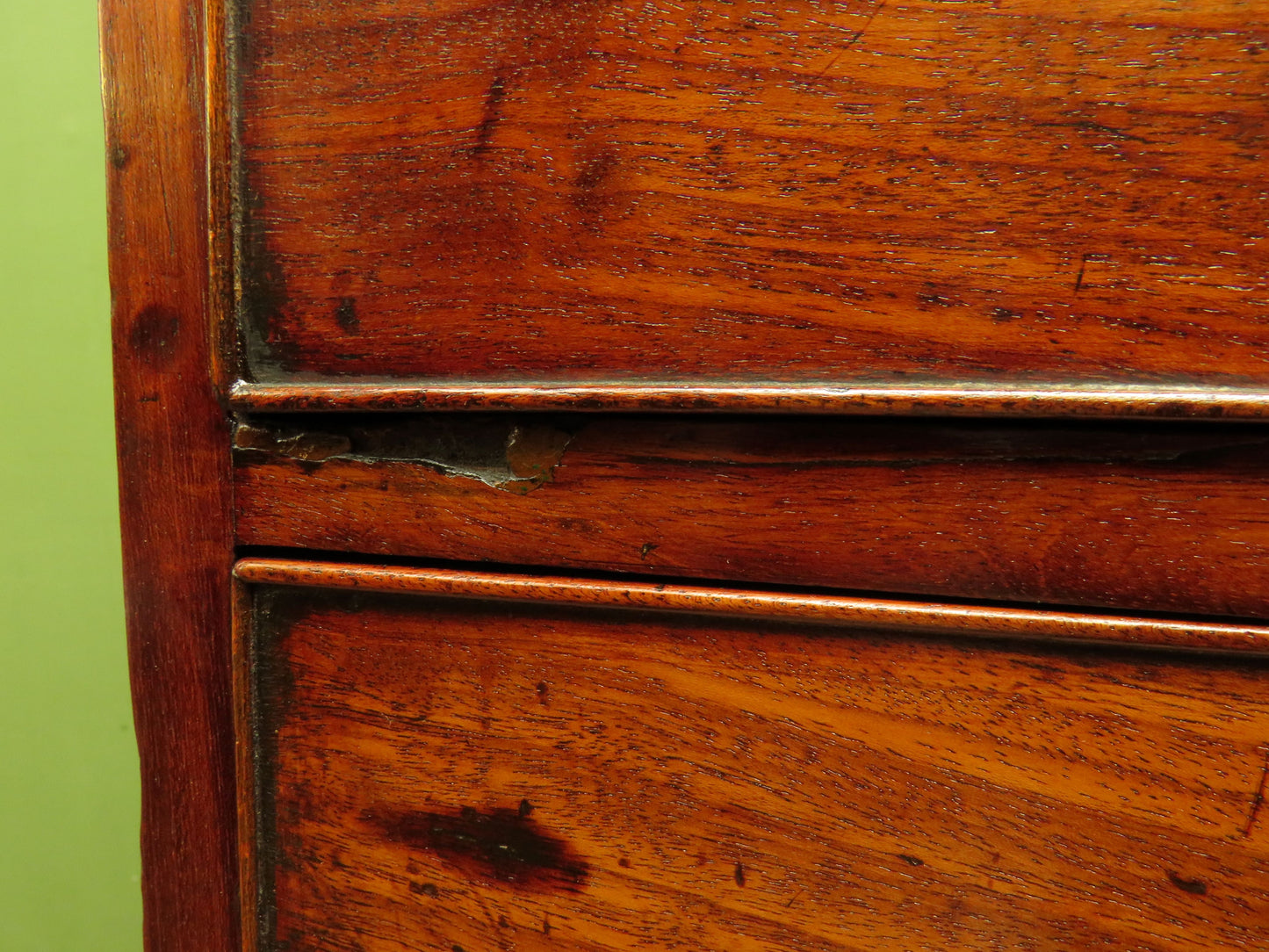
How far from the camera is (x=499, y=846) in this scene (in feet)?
1.43

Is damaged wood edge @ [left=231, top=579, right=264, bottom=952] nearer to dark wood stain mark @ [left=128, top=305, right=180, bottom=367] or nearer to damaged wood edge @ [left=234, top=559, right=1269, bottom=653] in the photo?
damaged wood edge @ [left=234, top=559, right=1269, bottom=653]

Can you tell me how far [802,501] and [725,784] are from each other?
14 centimetres

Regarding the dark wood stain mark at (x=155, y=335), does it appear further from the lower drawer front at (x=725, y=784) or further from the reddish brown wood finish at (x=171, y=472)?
the lower drawer front at (x=725, y=784)

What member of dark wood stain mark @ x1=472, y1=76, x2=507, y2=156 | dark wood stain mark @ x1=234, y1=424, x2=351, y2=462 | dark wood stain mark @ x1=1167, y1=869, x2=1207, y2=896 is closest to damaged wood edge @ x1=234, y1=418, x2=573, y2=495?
dark wood stain mark @ x1=234, y1=424, x2=351, y2=462

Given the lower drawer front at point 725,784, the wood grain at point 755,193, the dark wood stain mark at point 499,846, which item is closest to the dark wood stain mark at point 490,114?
the wood grain at point 755,193

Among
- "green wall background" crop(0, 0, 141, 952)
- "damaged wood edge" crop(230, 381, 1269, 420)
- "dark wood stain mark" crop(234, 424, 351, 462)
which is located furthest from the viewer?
"green wall background" crop(0, 0, 141, 952)

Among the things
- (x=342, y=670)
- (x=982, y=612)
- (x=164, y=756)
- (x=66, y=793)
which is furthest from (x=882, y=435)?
(x=66, y=793)

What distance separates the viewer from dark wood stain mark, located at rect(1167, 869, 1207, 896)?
14.1 inches

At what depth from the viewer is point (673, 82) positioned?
0.39 m

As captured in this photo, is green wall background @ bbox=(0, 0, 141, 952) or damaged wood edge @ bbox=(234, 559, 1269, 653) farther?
green wall background @ bbox=(0, 0, 141, 952)

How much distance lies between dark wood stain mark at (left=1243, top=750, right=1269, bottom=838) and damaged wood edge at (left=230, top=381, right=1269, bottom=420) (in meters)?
→ 0.15

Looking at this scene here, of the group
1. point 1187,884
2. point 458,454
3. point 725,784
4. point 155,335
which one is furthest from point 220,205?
point 1187,884

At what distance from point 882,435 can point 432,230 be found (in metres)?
0.24

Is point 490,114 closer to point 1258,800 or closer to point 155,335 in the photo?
point 155,335
